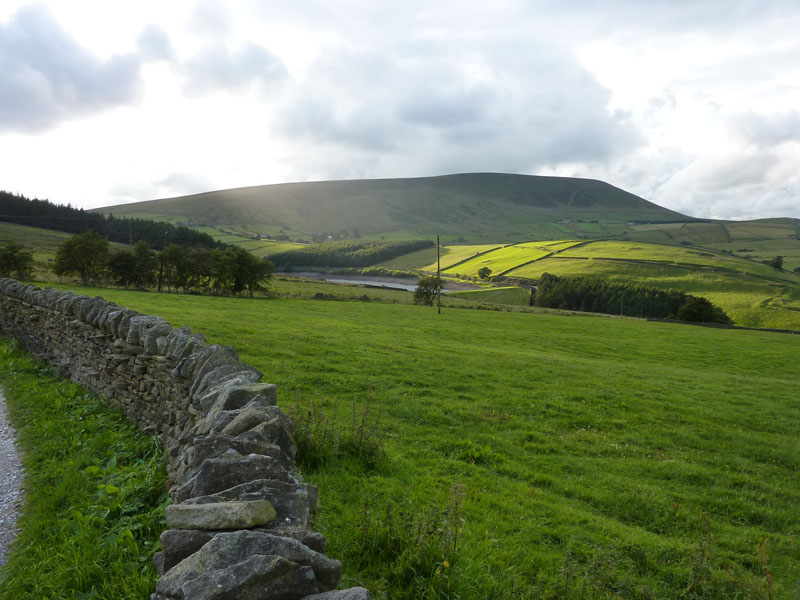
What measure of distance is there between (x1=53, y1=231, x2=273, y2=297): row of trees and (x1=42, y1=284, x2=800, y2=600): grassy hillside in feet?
133

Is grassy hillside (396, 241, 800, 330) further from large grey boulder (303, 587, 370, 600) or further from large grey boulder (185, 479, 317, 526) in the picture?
large grey boulder (303, 587, 370, 600)

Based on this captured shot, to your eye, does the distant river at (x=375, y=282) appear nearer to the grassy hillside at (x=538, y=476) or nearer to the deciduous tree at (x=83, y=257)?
the deciduous tree at (x=83, y=257)

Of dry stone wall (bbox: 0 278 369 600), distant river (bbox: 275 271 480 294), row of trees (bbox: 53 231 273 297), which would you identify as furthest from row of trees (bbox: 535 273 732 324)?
dry stone wall (bbox: 0 278 369 600)

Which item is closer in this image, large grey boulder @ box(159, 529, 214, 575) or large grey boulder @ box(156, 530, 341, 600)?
large grey boulder @ box(156, 530, 341, 600)

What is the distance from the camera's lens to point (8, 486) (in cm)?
651

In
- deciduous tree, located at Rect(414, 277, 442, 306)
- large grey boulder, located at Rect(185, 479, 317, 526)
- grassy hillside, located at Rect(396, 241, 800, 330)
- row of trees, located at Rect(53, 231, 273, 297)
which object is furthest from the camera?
grassy hillside, located at Rect(396, 241, 800, 330)

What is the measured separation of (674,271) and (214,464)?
131108mm

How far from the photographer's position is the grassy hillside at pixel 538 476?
15.4ft

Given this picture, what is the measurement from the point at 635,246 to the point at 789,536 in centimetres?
16361

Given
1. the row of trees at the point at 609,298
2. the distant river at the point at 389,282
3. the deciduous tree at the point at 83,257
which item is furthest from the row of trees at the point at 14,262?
the row of trees at the point at 609,298

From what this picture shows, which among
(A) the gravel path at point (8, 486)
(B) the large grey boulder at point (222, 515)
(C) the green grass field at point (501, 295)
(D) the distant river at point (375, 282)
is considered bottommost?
(C) the green grass field at point (501, 295)

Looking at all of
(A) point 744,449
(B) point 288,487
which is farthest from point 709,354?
(B) point 288,487

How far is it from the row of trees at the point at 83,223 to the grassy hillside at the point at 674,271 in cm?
8234

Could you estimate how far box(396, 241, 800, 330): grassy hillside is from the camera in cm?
8350
